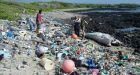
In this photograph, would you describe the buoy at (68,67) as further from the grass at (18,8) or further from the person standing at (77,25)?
the grass at (18,8)

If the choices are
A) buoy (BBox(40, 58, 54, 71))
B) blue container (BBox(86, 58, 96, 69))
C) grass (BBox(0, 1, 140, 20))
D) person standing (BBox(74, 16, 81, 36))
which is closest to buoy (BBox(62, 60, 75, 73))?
buoy (BBox(40, 58, 54, 71))

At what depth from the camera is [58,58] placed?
1803 cm

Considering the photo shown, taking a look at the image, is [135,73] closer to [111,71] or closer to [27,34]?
[111,71]

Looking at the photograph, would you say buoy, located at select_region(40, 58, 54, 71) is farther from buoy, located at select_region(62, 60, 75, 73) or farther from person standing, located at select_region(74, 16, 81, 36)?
person standing, located at select_region(74, 16, 81, 36)

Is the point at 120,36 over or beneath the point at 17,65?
beneath

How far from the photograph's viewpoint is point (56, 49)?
2033 centimetres

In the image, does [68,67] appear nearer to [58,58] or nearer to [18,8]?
[58,58]

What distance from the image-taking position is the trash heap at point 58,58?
15.7 m

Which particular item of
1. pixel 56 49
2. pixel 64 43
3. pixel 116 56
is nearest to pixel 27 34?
pixel 64 43

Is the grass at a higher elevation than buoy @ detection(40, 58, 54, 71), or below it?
below

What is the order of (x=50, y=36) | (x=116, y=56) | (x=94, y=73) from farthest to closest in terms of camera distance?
1. (x=50, y=36)
2. (x=116, y=56)
3. (x=94, y=73)

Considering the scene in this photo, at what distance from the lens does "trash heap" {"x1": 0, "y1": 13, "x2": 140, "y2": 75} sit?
1570 centimetres

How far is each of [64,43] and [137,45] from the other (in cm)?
629

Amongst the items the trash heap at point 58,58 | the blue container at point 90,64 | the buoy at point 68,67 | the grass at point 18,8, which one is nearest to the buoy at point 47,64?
the trash heap at point 58,58
